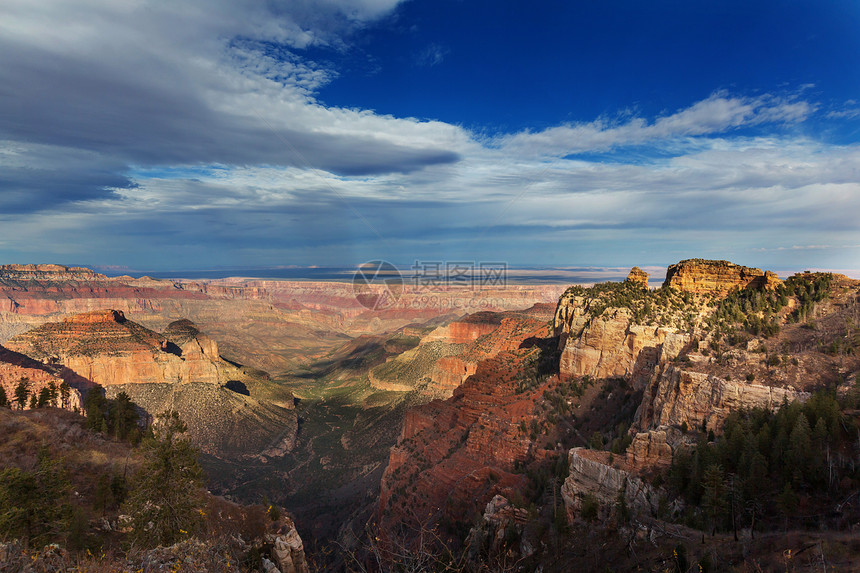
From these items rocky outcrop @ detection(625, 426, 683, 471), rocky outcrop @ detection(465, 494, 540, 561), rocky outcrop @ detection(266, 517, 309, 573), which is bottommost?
rocky outcrop @ detection(266, 517, 309, 573)

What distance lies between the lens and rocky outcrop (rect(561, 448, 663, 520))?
19.9 meters

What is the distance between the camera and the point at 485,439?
36.2m

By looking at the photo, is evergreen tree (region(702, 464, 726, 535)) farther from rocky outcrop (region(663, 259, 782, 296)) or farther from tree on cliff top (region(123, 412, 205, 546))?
tree on cliff top (region(123, 412, 205, 546))

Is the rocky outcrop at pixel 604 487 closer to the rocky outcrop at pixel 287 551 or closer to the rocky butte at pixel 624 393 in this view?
the rocky butte at pixel 624 393

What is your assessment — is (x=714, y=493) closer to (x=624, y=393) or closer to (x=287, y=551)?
(x=624, y=393)

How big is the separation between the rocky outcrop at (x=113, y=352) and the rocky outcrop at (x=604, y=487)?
93963 mm

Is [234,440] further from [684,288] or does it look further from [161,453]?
[684,288]

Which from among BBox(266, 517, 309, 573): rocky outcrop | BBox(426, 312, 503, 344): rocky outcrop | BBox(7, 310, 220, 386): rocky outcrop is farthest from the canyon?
BBox(426, 312, 503, 344): rocky outcrop

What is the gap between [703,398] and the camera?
2208 cm

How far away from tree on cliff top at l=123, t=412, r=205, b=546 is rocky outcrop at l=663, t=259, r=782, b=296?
123 feet

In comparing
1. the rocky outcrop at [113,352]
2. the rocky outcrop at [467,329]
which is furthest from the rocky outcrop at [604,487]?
the rocky outcrop at [113,352]

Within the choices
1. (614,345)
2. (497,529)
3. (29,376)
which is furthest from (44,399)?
(614,345)

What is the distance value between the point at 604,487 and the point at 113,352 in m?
103

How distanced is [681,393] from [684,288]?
1549 centimetres
